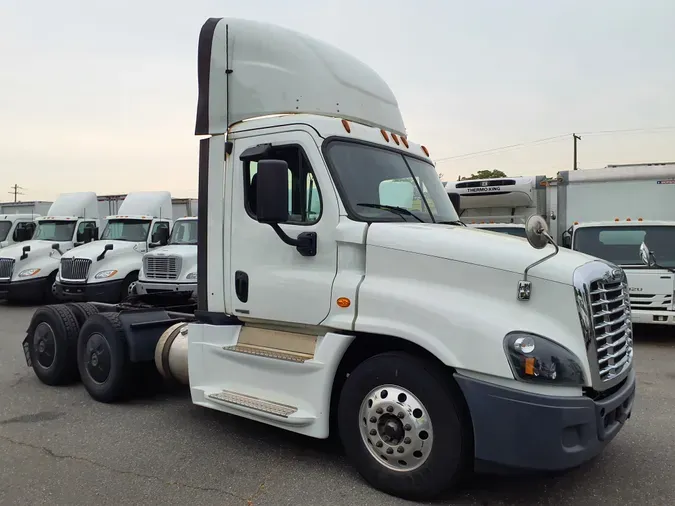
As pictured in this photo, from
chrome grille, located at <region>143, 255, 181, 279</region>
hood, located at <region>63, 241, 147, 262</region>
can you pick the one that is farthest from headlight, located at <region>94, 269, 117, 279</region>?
chrome grille, located at <region>143, 255, 181, 279</region>

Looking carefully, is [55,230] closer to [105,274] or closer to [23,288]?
[23,288]

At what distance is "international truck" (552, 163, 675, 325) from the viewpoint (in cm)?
891

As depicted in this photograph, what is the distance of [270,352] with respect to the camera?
14.2 ft

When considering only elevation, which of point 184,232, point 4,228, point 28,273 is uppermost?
point 4,228

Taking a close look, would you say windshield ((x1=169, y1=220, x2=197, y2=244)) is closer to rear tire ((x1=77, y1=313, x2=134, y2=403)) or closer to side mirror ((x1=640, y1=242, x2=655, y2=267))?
rear tire ((x1=77, y1=313, x2=134, y2=403))

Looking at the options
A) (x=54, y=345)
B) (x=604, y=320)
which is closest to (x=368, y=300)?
(x=604, y=320)

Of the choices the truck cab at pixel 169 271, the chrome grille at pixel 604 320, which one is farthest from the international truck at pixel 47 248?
the chrome grille at pixel 604 320

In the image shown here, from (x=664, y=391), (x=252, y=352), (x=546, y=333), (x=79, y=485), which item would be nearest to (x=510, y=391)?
(x=546, y=333)

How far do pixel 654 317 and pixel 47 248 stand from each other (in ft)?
47.6

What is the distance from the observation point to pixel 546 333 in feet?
10.7

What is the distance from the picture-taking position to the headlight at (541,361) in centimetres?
320

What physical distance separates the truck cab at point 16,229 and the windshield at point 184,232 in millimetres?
6576

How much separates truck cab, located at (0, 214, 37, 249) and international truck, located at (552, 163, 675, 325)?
15197 mm

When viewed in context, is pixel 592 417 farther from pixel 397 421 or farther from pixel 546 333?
pixel 397 421
